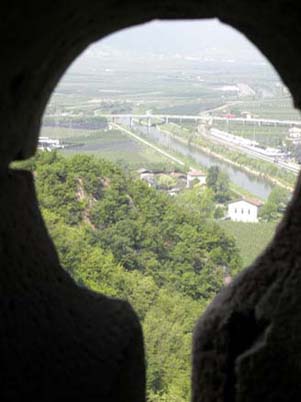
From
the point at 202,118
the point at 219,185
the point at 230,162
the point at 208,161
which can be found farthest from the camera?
the point at 202,118

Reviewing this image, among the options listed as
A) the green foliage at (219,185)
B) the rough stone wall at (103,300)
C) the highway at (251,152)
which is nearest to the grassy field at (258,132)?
the highway at (251,152)

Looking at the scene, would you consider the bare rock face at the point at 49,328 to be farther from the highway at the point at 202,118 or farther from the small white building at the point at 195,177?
the highway at the point at 202,118

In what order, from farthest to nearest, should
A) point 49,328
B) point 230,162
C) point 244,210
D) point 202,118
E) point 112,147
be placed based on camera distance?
point 202,118 < point 112,147 < point 230,162 < point 244,210 < point 49,328

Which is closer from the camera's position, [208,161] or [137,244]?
[137,244]

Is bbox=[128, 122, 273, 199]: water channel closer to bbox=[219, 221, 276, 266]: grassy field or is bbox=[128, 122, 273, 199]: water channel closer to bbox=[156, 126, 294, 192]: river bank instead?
bbox=[156, 126, 294, 192]: river bank

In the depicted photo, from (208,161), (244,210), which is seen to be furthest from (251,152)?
(244,210)

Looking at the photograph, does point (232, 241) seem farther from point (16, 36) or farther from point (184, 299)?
point (16, 36)

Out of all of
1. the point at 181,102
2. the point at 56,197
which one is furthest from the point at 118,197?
the point at 181,102

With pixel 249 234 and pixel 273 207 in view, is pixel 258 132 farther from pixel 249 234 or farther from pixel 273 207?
pixel 273 207
